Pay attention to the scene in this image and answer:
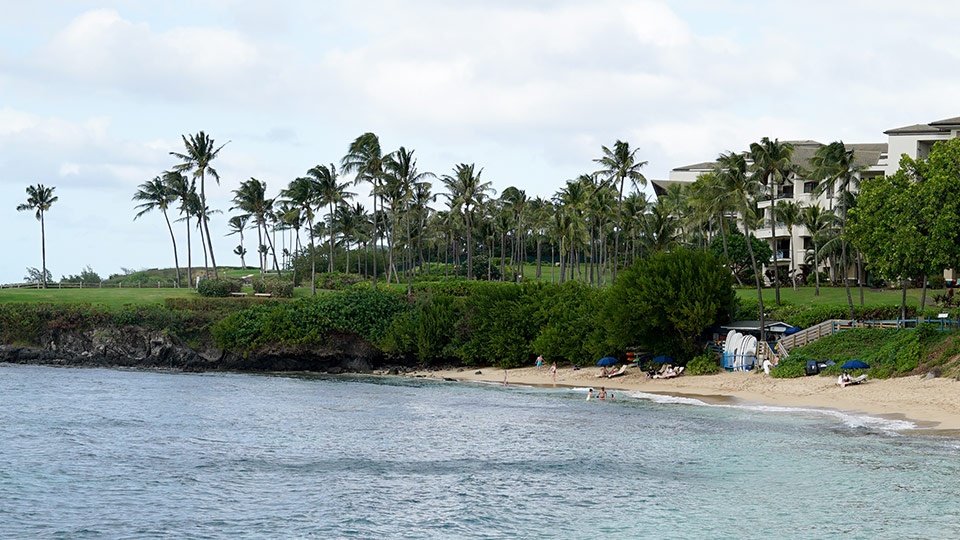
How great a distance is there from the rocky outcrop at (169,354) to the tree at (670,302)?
2656cm

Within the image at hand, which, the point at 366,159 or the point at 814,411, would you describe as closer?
the point at 814,411

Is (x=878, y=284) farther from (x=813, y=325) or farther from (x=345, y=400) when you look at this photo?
(x=345, y=400)

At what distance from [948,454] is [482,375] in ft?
144

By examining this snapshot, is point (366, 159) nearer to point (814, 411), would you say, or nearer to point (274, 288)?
point (274, 288)

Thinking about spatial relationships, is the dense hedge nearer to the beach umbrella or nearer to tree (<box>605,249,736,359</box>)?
tree (<box>605,249,736,359</box>)

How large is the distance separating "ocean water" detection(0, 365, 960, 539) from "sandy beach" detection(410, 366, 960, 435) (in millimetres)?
2571

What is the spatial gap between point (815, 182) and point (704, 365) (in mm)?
45643

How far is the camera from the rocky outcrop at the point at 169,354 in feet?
276

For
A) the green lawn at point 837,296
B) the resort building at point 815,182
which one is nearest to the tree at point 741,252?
the resort building at point 815,182

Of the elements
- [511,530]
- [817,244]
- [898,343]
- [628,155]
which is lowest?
[511,530]

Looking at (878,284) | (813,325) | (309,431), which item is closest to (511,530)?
(309,431)

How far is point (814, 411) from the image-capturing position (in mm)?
47250

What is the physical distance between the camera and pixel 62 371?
261 feet

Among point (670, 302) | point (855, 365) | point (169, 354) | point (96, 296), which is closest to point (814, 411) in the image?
point (855, 365)
